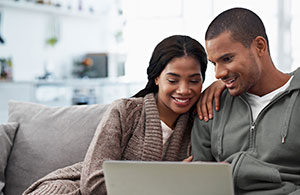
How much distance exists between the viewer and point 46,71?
18.6ft

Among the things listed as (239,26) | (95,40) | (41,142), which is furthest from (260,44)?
(95,40)

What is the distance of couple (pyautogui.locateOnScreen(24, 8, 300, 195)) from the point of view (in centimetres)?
130

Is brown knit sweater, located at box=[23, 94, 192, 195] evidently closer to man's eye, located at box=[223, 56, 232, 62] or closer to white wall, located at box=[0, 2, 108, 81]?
man's eye, located at box=[223, 56, 232, 62]

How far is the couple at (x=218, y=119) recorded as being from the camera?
1301 mm

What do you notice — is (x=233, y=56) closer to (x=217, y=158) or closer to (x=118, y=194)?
(x=217, y=158)

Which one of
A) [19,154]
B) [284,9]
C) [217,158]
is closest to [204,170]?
[217,158]

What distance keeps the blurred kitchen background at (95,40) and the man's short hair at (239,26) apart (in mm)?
2557

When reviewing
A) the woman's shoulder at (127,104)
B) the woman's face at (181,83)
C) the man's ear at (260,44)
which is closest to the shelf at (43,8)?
the woman's shoulder at (127,104)

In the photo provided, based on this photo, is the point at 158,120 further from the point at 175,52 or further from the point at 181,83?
the point at 175,52

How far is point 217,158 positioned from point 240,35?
1.64 feet

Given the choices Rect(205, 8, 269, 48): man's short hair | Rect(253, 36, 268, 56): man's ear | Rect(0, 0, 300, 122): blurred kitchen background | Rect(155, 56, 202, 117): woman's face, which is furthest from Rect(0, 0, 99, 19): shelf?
Rect(253, 36, 268, 56): man's ear

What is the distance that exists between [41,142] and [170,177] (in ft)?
3.46

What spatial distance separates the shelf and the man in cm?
443

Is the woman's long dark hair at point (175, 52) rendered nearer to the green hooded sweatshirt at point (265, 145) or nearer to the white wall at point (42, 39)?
the green hooded sweatshirt at point (265, 145)
